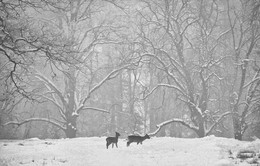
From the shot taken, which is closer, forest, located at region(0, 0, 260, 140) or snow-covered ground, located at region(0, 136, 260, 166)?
snow-covered ground, located at region(0, 136, 260, 166)

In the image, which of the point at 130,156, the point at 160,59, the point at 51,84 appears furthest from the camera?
the point at 51,84

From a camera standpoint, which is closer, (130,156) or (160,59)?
(130,156)

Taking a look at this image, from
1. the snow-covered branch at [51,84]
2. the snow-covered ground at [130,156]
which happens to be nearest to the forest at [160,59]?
the snow-covered branch at [51,84]

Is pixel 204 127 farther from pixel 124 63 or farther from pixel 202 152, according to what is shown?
pixel 202 152

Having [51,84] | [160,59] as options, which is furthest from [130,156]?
[51,84]

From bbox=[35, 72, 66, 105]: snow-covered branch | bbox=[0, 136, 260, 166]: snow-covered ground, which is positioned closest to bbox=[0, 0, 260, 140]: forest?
bbox=[35, 72, 66, 105]: snow-covered branch

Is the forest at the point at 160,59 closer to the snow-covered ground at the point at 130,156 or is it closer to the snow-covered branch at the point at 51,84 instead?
the snow-covered branch at the point at 51,84

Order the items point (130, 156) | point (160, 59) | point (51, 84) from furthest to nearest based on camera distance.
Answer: point (51, 84), point (160, 59), point (130, 156)

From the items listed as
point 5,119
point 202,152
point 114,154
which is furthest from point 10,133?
point 202,152

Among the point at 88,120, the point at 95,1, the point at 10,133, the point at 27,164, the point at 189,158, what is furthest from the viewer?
the point at 88,120

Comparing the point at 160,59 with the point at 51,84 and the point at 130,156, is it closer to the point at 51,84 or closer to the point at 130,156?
Answer: the point at 51,84

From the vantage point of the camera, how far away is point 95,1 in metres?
23.2

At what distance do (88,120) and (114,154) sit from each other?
2450 centimetres

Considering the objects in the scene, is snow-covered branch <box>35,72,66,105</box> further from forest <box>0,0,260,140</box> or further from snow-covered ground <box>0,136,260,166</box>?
snow-covered ground <box>0,136,260,166</box>
